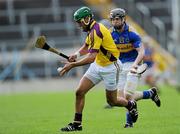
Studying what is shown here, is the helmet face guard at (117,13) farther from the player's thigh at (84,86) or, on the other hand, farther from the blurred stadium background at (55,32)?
the blurred stadium background at (55,32)

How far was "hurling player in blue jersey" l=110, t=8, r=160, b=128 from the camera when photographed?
46.8 feet

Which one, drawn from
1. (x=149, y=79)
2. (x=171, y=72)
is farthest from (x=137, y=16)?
(x=149, y=79)

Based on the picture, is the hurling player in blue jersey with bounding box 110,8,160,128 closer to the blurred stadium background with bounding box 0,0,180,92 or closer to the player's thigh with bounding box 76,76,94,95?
the player's thigh with bounding box 76,76,94,95

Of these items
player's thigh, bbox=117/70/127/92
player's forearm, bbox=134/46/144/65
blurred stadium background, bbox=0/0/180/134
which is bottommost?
blurred stadium background, bbox=0/0/180/134

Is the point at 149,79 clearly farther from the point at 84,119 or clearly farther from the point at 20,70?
the point at 84,119

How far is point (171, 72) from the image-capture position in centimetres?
3728

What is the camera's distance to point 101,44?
12914 mm

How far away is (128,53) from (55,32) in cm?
2500

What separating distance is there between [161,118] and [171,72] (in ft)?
72.6

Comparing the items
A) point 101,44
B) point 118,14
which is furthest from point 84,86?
point 118,14

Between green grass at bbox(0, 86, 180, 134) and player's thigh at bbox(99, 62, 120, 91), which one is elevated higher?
player's thigh at bbox(99, 62, 120, 91)

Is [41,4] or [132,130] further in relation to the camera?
[41,4]

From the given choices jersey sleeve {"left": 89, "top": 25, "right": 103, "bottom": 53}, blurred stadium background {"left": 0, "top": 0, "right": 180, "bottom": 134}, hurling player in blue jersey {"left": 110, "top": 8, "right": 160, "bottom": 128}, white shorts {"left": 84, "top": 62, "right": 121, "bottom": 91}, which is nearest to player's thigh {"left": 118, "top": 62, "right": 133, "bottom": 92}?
hurling player in blue jersey {"left": 110, "top": 8, "right": 160, "bottom": 128}

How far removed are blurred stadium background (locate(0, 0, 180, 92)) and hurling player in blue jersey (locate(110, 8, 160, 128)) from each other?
1708cm
